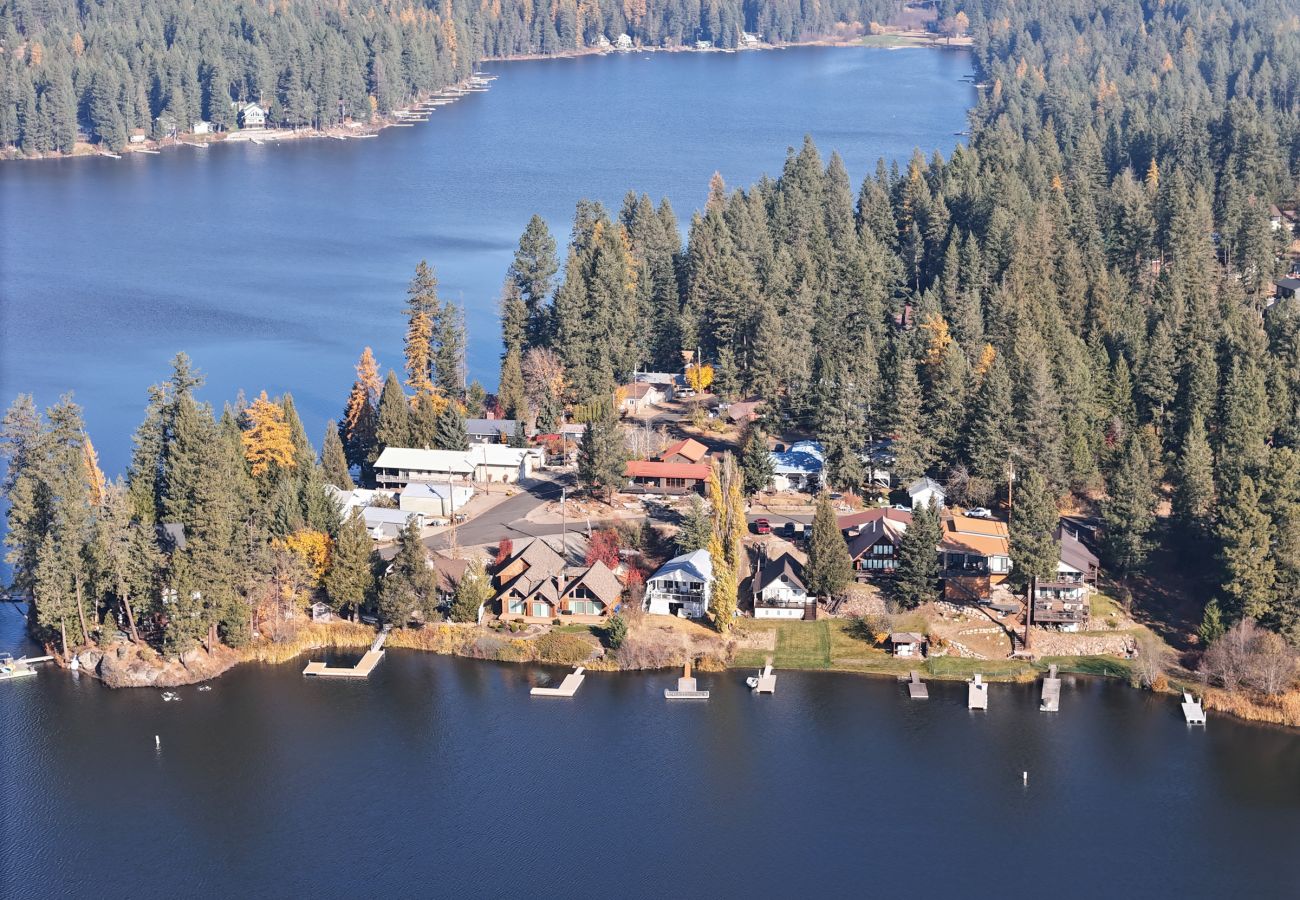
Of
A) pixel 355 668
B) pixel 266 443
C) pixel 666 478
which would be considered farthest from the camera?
pixel 666 478

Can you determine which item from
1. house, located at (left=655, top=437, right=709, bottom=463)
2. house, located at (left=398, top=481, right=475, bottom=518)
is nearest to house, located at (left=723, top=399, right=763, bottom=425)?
house, located at (left=655, top=437, right=709, bottom=463)

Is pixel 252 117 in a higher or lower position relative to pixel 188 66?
lower

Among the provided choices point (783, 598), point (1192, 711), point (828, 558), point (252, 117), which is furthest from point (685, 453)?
point (252, 117)

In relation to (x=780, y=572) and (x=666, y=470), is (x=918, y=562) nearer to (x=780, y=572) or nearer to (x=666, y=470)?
(x=780, y=572)

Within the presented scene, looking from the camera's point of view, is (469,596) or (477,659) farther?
(469,596)

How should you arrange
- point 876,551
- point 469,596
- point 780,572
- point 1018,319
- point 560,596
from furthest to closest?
1. point 1018,319
2. point 876,551
3. point 560,596
4. point 780,572
5. point 469,596

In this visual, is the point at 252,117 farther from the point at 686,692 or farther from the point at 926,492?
the point at 686,692

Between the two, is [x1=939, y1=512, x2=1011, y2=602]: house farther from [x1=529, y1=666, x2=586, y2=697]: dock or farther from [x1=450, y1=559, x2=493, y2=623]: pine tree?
[x1=450, y1=559, x2=493, y2=623]: pine tree

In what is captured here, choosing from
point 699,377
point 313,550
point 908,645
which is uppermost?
point 699,377
